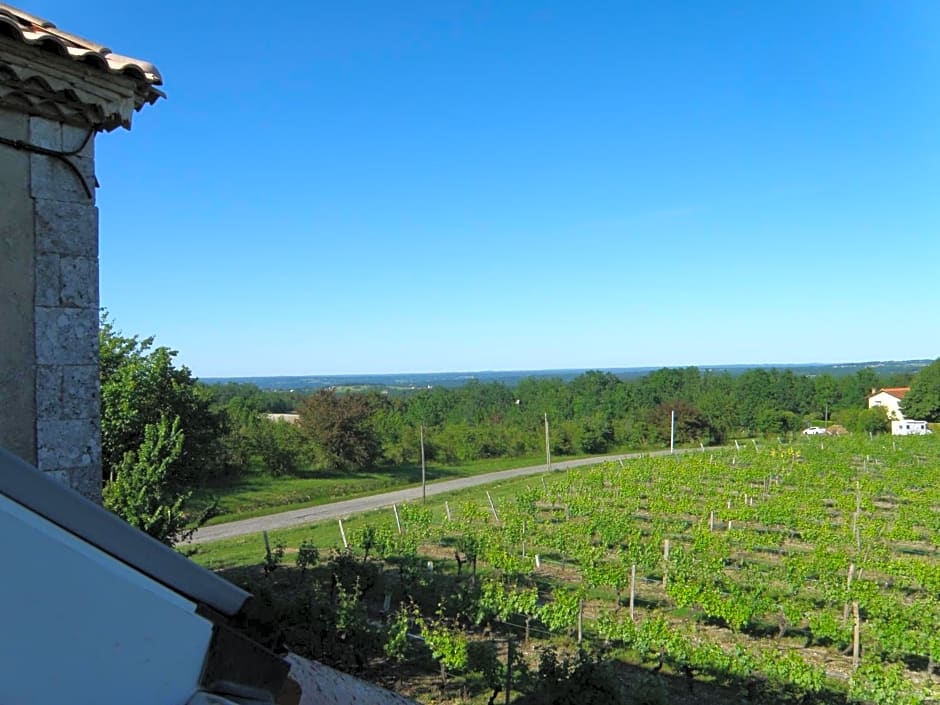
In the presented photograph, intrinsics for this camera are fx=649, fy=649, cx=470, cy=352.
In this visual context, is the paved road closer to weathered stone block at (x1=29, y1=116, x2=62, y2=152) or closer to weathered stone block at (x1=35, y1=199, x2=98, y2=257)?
weathered stone block at (x1=35, y1=199, x2=98, y2=257)

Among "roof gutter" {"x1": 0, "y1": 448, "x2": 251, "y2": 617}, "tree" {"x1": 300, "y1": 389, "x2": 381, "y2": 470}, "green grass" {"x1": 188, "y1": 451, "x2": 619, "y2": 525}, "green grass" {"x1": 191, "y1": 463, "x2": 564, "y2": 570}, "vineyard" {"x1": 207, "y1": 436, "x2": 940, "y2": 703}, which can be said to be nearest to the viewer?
"roof gutter" {"x1": 0, "y1": 448, "x2": 251, "y2": 617}

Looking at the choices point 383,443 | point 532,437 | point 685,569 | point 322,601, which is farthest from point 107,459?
point 532,437

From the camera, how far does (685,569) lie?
14.0 meters

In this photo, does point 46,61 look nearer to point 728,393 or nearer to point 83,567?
point 83,567

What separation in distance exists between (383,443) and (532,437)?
12948 millimetres

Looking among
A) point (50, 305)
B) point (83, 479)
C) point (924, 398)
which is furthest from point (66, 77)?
point (924, 398)

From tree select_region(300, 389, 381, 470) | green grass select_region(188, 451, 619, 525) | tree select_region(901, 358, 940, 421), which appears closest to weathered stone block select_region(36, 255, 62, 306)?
green grass select_region(188, 451, 619, 525)

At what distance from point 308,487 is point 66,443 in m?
29.7

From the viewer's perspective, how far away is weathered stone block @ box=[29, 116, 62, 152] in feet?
11.7

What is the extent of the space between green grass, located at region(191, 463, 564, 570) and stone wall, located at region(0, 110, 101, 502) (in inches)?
381

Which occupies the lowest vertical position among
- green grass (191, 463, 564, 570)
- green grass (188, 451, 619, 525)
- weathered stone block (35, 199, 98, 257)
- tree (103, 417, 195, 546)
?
green grass (188, 451, 619, 525)

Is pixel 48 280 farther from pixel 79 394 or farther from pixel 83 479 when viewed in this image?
pixel 83 479

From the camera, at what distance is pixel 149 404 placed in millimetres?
19516

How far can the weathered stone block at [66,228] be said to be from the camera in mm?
3598
